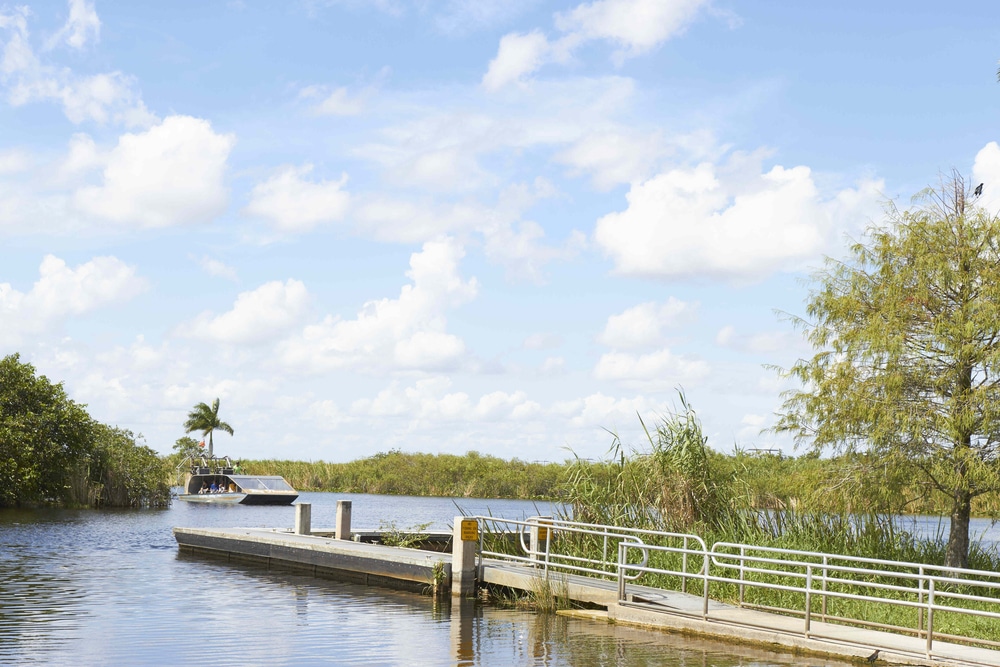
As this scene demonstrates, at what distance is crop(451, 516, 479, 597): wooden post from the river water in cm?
45

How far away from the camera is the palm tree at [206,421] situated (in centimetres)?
10106

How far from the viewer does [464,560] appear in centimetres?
1989

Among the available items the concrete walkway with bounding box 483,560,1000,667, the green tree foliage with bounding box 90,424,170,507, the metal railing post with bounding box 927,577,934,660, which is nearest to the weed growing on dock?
the concrete walkway with bounding box 483,560,1000,667

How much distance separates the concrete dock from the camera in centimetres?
1366

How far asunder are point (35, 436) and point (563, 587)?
144 ft

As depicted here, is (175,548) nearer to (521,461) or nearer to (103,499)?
(103,499)

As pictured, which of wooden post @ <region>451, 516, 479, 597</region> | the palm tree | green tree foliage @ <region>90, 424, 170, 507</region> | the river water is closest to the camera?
the river water

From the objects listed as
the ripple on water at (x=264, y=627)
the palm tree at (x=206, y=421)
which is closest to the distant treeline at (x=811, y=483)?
the ripple on water at (x=264, y=627)

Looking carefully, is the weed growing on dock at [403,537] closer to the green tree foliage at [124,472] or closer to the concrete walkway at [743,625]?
the concrete walkway at [743,625]

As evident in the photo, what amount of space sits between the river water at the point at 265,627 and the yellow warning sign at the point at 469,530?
4.16ft

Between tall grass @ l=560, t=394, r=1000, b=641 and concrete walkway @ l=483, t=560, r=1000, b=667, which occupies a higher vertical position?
tall grass @ l=560, t=394, r=1000, b=641

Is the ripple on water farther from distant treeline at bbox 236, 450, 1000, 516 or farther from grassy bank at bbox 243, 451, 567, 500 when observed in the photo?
grassy bank at bbox 243, 451, 567, 500

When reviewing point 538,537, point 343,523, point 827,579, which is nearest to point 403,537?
point 343,523

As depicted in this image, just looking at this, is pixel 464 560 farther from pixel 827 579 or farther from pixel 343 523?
pixel 827 579
